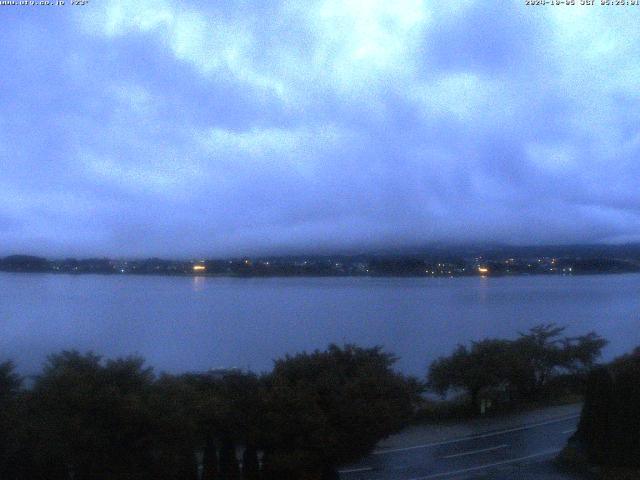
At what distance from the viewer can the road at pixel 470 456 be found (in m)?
14.6

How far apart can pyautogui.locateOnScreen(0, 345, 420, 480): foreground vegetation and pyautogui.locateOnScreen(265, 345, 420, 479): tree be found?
18 millimetres

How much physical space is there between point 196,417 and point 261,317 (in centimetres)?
3168

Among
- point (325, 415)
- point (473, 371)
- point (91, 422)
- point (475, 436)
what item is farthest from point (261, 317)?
point (91, 422)

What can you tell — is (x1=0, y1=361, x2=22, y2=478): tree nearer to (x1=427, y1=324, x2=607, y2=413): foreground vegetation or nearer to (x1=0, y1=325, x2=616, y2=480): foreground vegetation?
(x1=0, y1=325, x2=616, y2=480): foreground vegetation

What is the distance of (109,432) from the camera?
10.3 metres

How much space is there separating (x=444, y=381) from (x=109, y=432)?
16253 mm

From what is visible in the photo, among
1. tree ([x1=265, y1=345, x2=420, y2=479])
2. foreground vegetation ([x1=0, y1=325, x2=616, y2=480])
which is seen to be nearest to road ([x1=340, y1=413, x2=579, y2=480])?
foreground vegetation ([x1=0, y1=325, x2=616, y2=480])

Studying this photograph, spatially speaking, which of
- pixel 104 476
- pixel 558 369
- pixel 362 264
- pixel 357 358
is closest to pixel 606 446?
pixel 357 358

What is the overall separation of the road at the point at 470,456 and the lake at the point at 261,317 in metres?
4.14

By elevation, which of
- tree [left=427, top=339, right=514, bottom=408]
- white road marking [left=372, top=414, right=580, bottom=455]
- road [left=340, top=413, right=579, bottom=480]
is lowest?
white road marking [left=372, top=414, right=580, bottom=455]

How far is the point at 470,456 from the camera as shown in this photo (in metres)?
16.4

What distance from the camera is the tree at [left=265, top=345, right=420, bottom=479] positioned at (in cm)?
1193

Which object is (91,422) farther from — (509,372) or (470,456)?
(509,372)

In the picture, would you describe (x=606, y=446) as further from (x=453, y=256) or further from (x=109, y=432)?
(x=453, y=256)
